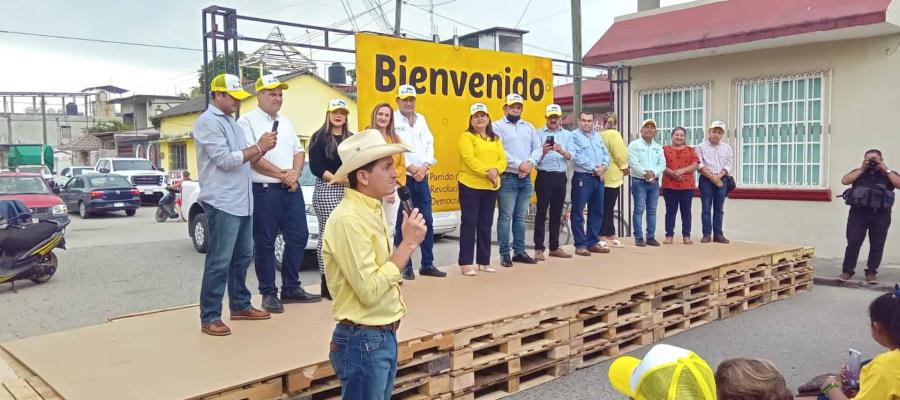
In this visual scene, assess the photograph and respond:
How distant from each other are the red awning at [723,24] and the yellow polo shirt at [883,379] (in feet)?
25.9

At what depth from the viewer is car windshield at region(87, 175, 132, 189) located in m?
21.3

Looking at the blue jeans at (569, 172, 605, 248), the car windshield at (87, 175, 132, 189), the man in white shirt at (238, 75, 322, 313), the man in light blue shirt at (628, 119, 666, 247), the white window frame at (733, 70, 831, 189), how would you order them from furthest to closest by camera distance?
the car windshield at (87, 175, 132, 189)
the white window frame at (733, 70, 831, 189)
the man in light blue shirt at (628, 119, 666, 247)
the blue jeans at (569, 172, 605, 248)
the man in white shirt at (238, 75, 322, 313)

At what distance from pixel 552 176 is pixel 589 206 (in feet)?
3.03

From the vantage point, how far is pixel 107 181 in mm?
21484

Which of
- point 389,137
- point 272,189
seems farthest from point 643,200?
point 272,189

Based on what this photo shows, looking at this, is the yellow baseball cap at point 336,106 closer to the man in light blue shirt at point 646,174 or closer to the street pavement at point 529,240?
the street pavement at point 529,240

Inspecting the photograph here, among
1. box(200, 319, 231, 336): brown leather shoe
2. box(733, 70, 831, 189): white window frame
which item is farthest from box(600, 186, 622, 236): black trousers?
box(200, 319, 231, 336): brown leather shoe

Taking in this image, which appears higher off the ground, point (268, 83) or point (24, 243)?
point (268, 83)

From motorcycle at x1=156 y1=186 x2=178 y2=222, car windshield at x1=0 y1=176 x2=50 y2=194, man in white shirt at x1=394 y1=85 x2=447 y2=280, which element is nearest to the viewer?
man in white shirt at x1=394 y1=85 x2=447 y2=280

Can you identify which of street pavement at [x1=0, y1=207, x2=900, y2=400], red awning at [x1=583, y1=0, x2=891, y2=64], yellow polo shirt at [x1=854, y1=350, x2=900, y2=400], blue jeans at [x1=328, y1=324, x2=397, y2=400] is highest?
red awning at [x1=583, y1=0, x2=891, y2=64]

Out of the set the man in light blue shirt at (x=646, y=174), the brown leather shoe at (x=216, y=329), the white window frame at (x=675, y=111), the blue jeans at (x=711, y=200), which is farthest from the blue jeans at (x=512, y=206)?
the white window frame at (x=675, y=111)

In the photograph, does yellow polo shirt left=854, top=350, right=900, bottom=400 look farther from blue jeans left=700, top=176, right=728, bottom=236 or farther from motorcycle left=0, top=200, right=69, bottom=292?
motorcycle left=0, top=200, right=69, bottom=292

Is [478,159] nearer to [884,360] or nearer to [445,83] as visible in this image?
[445,83]

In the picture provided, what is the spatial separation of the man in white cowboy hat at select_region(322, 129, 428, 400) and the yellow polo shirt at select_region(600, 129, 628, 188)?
19.5 ft
